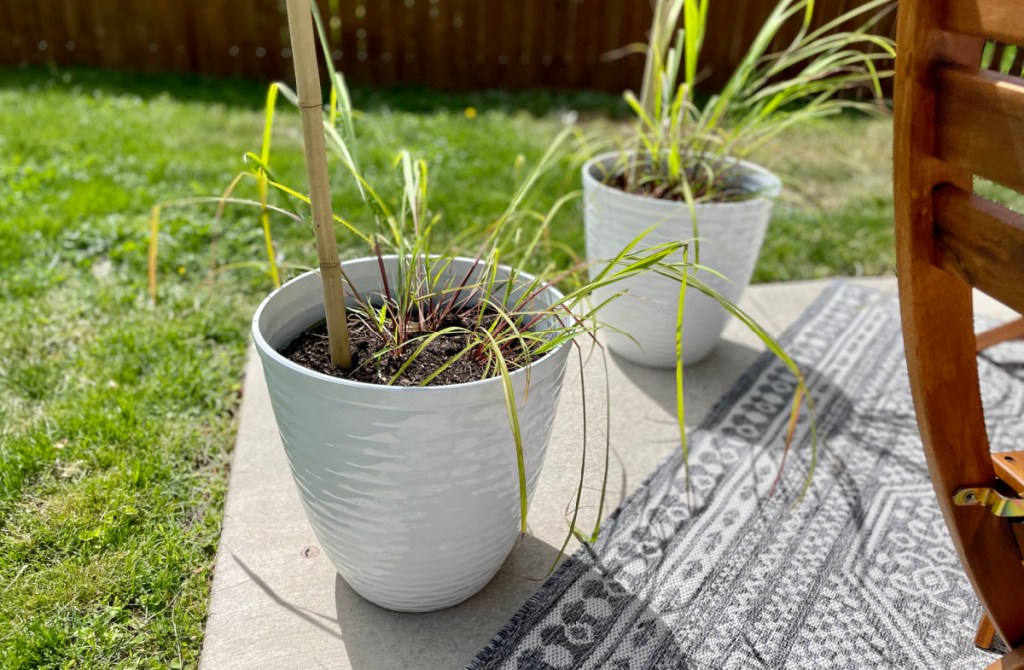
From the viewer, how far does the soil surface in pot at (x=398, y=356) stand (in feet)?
4.18

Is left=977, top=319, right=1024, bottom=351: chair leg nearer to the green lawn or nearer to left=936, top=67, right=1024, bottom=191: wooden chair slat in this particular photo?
the green lawn

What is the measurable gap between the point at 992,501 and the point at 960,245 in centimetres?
35

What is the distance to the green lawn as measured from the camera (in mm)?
1442

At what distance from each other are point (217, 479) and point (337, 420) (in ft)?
2.39

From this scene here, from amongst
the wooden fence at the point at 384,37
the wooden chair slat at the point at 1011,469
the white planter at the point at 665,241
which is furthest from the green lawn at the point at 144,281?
the wooden chair slat at the point at 1011,469

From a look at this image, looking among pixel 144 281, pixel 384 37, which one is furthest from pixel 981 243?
pixel 384 37

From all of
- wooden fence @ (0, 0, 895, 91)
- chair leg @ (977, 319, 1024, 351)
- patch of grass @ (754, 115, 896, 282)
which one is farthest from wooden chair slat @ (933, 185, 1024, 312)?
wooden fence @ (0, 0, 895, 91)

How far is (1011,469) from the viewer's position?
3.52 ft

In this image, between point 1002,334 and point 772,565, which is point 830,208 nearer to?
point 1002,334

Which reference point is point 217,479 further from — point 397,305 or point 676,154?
point 676,154

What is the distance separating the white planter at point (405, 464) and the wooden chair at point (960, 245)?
1.66 feet

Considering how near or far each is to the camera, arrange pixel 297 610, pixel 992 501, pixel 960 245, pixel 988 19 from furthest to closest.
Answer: pixel 297 610 → pixel 992 501 → pixel 960 245 → pixel 988 19

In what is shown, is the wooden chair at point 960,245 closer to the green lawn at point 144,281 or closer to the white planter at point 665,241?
the white planter at point 665,241

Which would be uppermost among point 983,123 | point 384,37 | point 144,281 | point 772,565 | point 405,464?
point 983,123
